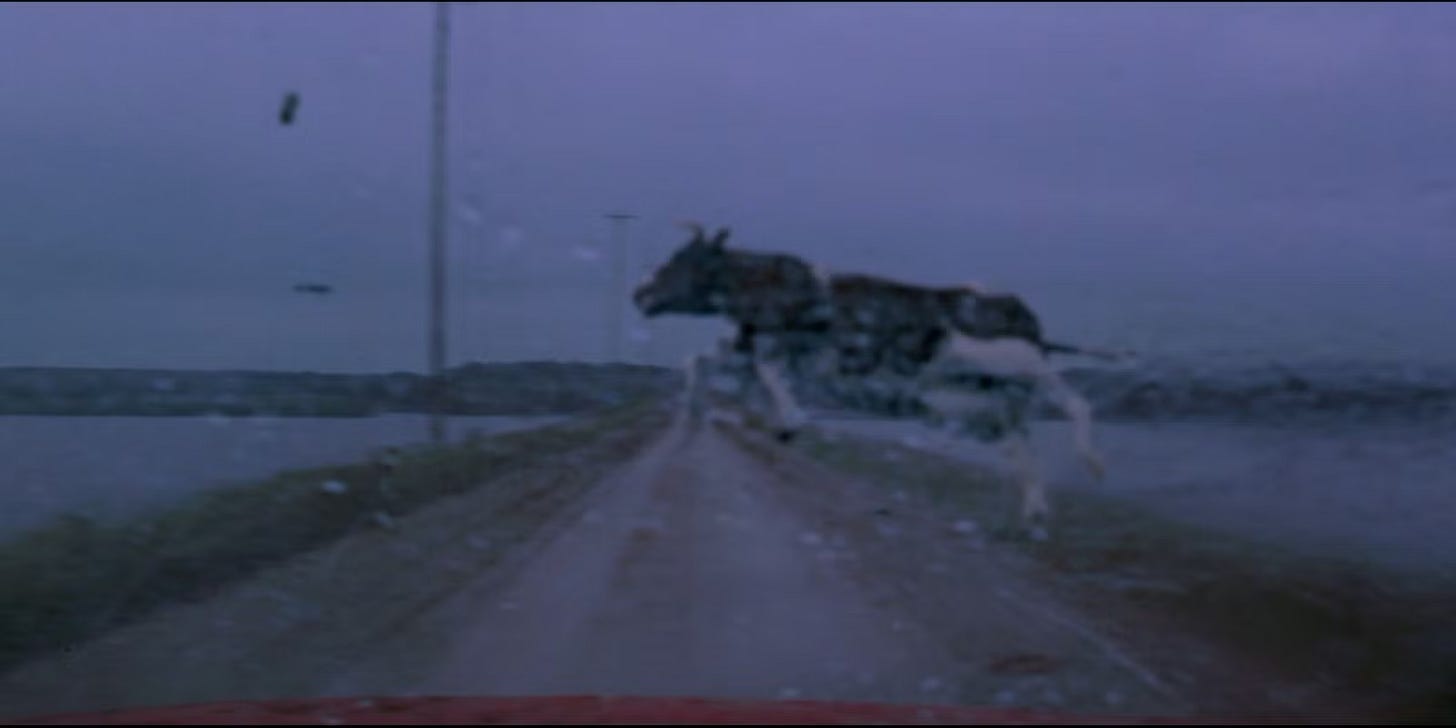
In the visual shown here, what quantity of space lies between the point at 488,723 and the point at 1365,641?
21.9 ft

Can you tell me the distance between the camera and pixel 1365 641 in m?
11.0

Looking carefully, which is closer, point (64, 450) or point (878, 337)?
point (878, 337)

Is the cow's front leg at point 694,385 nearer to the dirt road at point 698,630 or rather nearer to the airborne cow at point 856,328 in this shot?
the airborne cow at point 856,328

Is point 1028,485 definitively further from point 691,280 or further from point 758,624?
point 691,280

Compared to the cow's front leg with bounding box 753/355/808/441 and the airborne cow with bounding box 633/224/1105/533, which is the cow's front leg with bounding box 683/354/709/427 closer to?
the airborne cow with bounding box 633/224/1105/533

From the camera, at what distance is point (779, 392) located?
10289mm

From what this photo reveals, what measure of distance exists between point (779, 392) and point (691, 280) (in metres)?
1.00

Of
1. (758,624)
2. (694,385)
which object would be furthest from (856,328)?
(758,624)

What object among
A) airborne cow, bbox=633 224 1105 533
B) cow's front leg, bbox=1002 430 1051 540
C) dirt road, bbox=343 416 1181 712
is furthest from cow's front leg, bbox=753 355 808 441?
cow's front leg, bbox=1002 430 1051 540

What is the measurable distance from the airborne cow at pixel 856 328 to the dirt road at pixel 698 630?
1493mm

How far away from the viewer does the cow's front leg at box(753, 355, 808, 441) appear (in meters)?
10.2

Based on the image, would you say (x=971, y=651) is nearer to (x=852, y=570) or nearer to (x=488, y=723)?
(x=852, y=570)

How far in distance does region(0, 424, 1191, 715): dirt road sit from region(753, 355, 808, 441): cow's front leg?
1.39 meters

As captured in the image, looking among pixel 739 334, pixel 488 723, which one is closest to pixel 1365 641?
pixel 739 334
